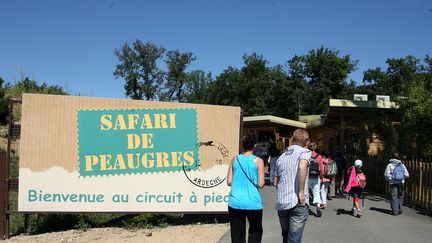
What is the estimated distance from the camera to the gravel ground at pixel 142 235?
28.2 feet

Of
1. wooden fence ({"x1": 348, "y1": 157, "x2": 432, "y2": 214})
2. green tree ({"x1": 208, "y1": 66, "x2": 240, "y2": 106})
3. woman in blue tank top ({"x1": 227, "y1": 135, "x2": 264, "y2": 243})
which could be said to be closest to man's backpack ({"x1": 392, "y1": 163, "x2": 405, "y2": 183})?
wooden fence ({"x1": 348, "y1": 157, "x2": 432, "y2": 214})

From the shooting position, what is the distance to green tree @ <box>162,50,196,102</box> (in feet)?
237

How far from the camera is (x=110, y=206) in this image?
9188 mm

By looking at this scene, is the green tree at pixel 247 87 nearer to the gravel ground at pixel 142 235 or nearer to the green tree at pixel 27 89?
the green tree at pixel 27 89

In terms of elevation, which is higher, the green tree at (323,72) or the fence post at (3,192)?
the green tree at (323,72)

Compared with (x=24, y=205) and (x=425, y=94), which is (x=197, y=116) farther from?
(x=425, y=94)

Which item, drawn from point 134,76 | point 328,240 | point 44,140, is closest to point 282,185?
point 328,240

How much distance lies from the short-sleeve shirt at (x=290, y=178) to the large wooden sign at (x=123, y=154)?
392cm

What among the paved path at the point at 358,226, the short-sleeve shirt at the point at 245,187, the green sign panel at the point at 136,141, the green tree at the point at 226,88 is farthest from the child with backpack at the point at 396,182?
the green tree at the point at 226,88

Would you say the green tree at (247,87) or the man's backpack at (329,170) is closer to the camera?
the man's backpack at (329,170)

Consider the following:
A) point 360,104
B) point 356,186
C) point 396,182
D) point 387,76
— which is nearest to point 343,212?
point 356,186

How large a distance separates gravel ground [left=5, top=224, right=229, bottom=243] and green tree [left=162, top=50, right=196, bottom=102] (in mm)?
62863

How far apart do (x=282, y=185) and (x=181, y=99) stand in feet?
227

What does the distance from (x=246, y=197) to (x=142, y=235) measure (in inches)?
158
